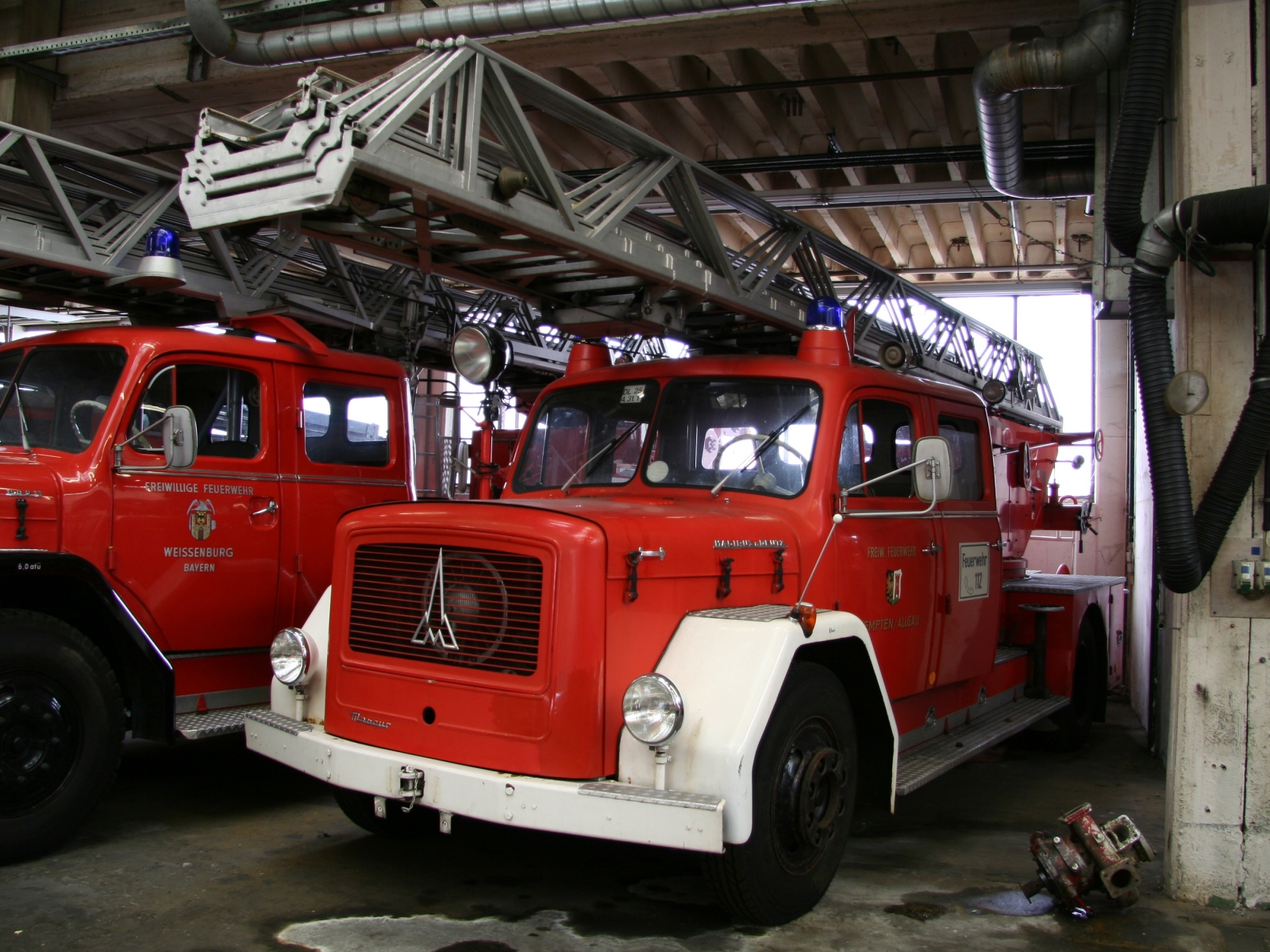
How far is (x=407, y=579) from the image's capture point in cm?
379

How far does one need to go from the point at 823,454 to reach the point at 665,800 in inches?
69.5

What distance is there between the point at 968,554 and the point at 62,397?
4417mm

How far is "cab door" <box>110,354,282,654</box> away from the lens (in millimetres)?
4812

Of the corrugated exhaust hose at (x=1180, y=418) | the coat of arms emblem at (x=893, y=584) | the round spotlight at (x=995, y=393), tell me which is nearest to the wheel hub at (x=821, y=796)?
the coat of arms emblem at (x=893, y=584)

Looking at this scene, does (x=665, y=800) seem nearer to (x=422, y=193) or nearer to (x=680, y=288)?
→ (x=422, y=193)

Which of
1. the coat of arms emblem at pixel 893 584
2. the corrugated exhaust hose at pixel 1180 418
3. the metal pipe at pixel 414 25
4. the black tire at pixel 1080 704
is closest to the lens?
the corrugated exhaust hose at pixel 1180 418

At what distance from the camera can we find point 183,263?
585 centimetres

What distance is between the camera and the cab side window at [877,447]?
14.8 ft

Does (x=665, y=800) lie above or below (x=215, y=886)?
above

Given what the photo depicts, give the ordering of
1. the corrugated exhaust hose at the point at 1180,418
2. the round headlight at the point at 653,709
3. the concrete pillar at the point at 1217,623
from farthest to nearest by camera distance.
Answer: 1. the concrete pillar at the point at 1217,623
2. the corrugated exhaust hose at the point at 1180,418
3. the round headlight at the point at 653,709

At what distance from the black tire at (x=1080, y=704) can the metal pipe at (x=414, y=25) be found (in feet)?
14.8

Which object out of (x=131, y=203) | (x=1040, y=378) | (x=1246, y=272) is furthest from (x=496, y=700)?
(x=1040, y=378)

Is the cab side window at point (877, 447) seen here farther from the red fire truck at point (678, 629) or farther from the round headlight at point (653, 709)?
the round headlight at point (653, 709)

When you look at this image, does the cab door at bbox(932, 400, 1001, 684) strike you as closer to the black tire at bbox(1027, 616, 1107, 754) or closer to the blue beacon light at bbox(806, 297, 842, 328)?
the blue beacon light at bbox(806, 297, 842, 328)
